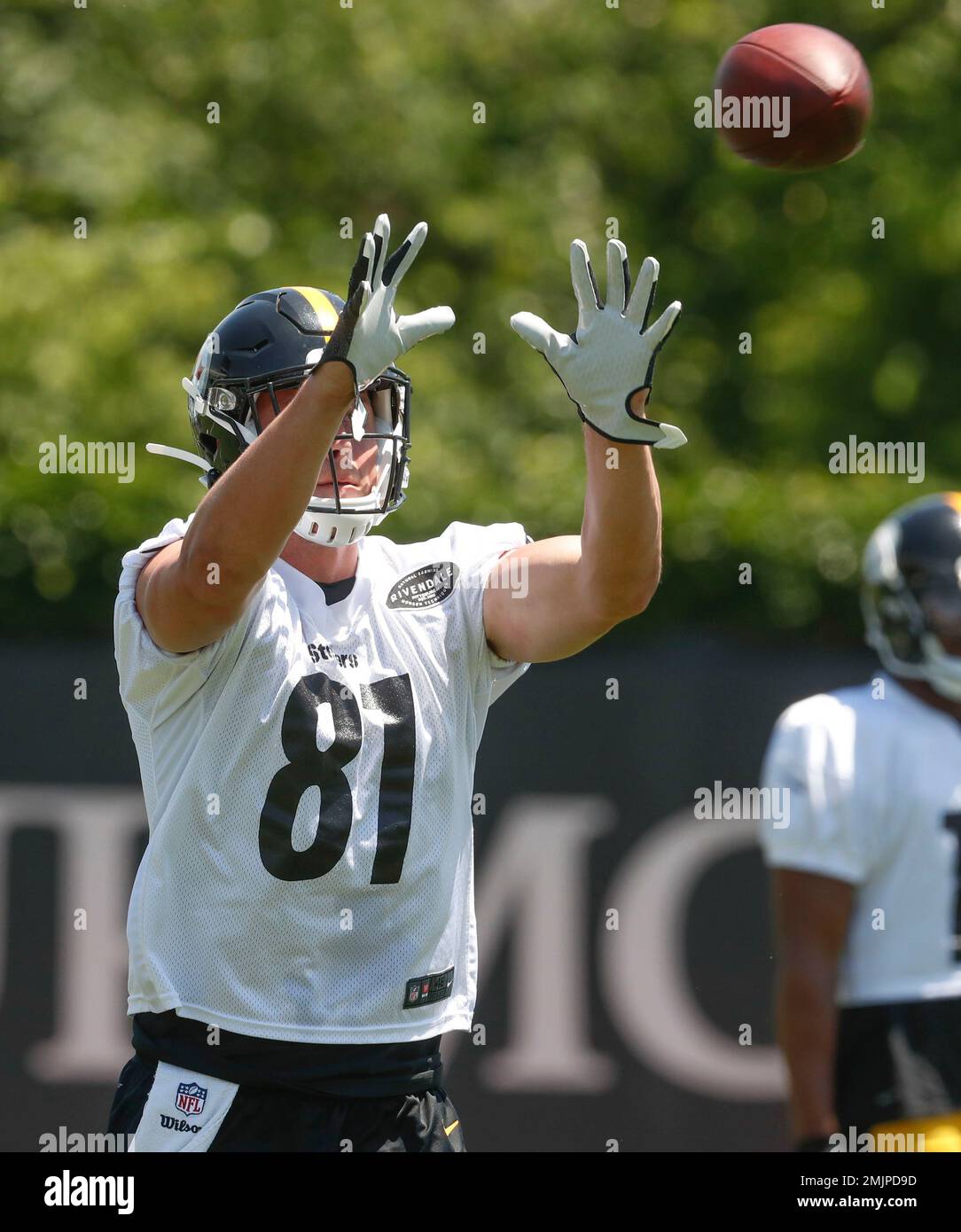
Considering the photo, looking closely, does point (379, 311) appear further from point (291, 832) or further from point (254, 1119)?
point (254, 1119)

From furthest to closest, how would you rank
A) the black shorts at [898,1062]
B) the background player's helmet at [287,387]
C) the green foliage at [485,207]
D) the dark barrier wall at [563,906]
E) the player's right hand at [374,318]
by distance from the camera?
the green foliage at [485,207], the dark barrier wall at [563,906], the black shorts at [898,1062], the background player's helmet at [287,387], the player's right hand at [374,318]

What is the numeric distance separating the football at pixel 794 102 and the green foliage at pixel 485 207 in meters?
4.40

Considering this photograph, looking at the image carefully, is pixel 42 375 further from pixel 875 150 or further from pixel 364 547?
pixel 364 547

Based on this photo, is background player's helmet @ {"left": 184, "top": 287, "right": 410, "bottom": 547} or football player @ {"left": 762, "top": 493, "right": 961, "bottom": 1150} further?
football player @ {"left": 762, "top": 493, "right": 961, "bottom": 1150}

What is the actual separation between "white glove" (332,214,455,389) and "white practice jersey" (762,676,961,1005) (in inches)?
48.4

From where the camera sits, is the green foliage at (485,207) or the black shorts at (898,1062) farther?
the green foliage at (485,207)

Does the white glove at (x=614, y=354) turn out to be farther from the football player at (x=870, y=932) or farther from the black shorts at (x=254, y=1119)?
the black shorts at (x=254, y=1119)

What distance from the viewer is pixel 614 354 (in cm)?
288

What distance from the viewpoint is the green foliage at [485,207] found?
902cm

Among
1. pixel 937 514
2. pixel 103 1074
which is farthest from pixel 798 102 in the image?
pixel 103 1074

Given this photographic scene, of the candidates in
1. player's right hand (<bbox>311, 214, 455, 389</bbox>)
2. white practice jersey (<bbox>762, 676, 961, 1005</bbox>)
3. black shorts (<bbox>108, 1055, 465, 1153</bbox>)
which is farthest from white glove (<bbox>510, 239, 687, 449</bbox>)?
black shorts (<bbox>108, 1055, 465, 1153</bbox>)

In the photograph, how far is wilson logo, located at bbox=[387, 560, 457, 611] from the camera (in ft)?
10.4

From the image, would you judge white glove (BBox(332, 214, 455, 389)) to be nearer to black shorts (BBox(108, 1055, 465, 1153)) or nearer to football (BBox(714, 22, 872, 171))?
black shorts (BBox(108, 1055, 465, 1153))


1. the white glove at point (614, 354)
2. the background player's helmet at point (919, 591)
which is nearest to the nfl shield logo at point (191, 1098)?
the white glove at point (614, 354)
